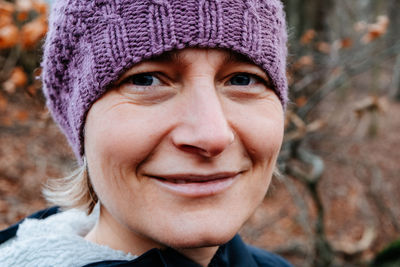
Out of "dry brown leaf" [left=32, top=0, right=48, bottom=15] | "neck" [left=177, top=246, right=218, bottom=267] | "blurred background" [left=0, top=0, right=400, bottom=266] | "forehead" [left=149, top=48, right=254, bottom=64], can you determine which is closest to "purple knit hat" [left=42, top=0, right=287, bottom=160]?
"forehead" [left=149, top=48, right=254, bottom=64]

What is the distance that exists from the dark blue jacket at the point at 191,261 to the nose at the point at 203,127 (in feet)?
1.49

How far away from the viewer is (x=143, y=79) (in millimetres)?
1249

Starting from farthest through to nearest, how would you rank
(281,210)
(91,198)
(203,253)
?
(281,210)
(91,198)
(203,253)

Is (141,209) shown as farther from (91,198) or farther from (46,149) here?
(46,149)

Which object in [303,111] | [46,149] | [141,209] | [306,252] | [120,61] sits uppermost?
[120,61]

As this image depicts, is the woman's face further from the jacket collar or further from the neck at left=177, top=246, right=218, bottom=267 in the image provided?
the neck at left=177, top=246, right=218, bottom=267

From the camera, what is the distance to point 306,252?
171 inches

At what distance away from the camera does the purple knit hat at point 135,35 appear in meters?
1.19

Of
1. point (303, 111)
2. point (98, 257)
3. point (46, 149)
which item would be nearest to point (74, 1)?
point (98, 257)

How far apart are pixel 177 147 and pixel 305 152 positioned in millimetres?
3175

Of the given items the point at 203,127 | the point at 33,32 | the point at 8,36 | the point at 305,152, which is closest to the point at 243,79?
the point at 203,127

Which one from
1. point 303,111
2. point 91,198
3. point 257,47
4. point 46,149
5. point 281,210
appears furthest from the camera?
point 281,210

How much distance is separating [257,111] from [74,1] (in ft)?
2.86

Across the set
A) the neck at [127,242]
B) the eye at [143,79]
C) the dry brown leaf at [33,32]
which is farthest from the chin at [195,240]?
the dry brown leaf at [33,32]
